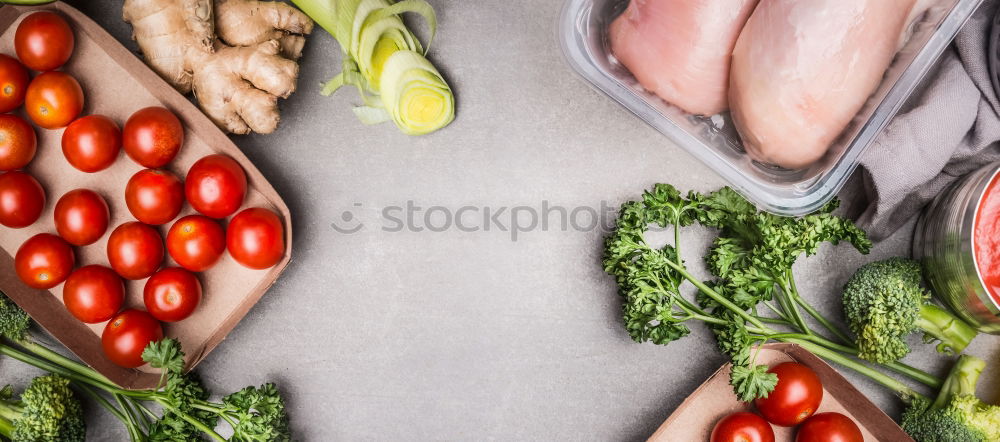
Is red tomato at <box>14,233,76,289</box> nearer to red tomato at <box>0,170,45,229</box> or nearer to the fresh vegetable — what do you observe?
red tomato at <box>0,170,45,229</box>

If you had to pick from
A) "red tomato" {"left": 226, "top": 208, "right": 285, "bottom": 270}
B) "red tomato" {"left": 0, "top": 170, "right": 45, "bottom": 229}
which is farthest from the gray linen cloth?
"red tomato" {"left": 0, "top": 170, "right": 45, "bottom": 229}

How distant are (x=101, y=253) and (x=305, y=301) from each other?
44cm

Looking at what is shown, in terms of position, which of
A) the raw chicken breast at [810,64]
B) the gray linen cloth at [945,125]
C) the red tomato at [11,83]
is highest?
the raw chicken breast at [810,64]

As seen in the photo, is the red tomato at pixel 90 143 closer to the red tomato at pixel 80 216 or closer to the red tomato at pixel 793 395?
the red tomato at pixel 80 216

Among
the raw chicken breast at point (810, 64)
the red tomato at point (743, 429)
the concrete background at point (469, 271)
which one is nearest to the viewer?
the raw chicken breast at point (810, 64)

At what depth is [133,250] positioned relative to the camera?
1.37 m

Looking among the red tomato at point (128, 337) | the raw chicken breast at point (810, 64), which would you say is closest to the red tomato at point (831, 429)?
the raw chicken breast at point (810, 64)

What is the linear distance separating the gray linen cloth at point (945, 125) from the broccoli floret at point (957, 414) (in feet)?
1.29

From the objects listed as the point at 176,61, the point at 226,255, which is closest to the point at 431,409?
the point at 226,255

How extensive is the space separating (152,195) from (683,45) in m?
1.06

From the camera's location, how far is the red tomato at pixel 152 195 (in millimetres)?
1354

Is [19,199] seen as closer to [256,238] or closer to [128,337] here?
[128,337]

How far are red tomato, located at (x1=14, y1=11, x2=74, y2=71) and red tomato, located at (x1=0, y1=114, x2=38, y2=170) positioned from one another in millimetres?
120

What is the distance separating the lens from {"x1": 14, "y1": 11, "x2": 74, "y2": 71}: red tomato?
1337 millimetres
